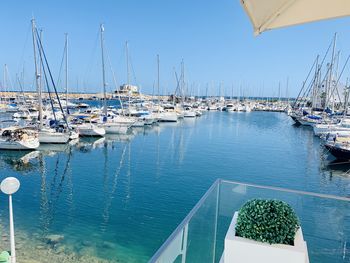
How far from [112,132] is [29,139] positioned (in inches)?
354

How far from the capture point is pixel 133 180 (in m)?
14.8

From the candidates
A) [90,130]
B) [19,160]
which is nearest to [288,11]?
[19,160]

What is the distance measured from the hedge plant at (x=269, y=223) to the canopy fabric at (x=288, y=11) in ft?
4.11

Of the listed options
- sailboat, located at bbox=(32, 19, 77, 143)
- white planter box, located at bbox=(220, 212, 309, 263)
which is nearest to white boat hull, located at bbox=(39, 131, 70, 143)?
sailboat, located at bbox=(32, 19, 77, 143)

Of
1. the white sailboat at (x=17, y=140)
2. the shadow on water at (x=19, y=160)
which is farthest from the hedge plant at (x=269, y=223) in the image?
the white sailboat at (x=17, y=140)

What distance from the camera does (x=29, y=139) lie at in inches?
800

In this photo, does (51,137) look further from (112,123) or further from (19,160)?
(112,123)

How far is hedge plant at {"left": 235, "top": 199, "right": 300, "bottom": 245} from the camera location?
7.14ft

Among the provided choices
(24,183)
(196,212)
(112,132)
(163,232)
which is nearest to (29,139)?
(24,183)

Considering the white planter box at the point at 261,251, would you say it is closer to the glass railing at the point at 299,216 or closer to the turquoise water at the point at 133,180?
the glass railing at the point at 299,216

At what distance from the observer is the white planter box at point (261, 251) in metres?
2.13

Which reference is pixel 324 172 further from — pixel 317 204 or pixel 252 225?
pixel 252 225

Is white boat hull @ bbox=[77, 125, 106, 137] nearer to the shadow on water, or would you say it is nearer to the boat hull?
the shadow on water

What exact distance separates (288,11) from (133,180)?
13469mm
